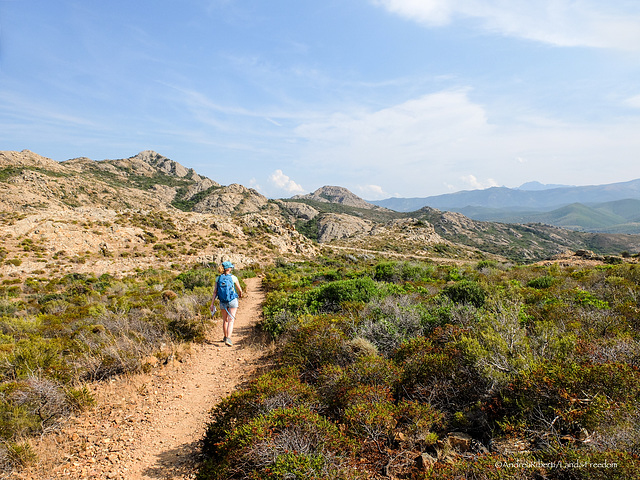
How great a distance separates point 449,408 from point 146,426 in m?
4.68

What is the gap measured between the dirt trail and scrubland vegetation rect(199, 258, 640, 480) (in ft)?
2.39

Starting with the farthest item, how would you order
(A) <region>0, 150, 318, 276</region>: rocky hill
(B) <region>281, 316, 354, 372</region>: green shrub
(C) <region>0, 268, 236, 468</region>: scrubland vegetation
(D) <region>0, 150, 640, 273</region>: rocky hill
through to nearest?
(D) <region>0, 150, 640, 273</region>: rocky hill < (A) <region>0, 150, 318, 276</region>: rocky hill < (B) <region>281, 316, 354, 372</region>: green shrub < (C) <region>0, 268, 236, 468</region>: scrubland vegetation

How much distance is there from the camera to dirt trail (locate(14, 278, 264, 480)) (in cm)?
367

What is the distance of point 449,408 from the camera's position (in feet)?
12.3

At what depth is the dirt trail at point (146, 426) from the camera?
3.67 metres

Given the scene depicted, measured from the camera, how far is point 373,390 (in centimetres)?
376

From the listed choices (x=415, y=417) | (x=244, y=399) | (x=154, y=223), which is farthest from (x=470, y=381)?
(x=154, y=223)

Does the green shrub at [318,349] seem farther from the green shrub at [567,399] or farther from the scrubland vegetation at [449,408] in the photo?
the green shrub at [567,399]

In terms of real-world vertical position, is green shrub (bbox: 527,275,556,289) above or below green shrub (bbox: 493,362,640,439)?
below

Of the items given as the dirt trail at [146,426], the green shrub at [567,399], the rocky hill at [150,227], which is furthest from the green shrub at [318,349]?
the rocky hill at [150,227]

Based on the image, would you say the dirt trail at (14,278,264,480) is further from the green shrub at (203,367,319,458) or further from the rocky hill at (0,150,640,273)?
the rocky hill at (0,150,640,273)

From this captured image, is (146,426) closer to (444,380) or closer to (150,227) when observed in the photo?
(444,380)

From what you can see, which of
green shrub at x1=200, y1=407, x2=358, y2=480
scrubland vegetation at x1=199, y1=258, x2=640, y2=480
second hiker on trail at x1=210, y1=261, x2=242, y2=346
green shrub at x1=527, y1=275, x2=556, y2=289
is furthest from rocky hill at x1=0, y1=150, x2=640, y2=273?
green shrub at x1=200, y1=407, x2=358, y2=480

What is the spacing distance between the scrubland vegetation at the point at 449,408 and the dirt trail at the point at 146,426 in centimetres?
73
